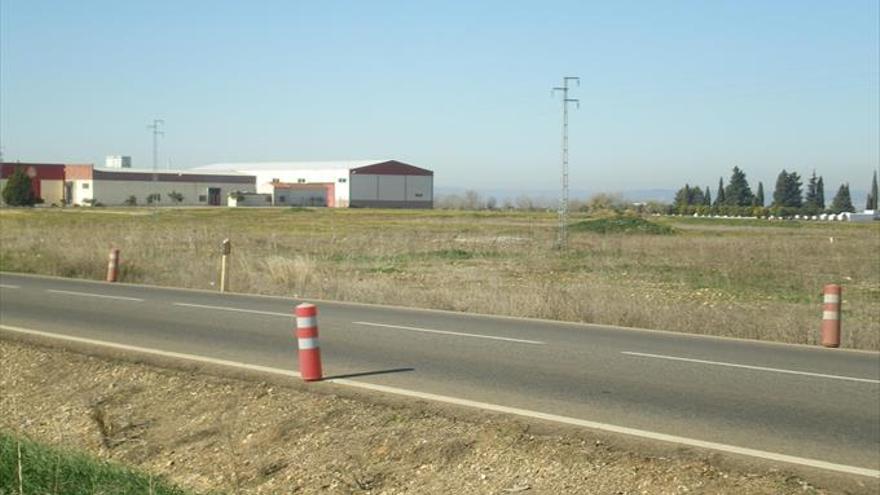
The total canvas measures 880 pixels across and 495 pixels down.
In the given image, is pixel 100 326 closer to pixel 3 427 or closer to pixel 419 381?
pixel 3 427

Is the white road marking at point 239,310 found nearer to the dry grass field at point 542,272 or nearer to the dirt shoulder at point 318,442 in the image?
the dry grass field at point 542,272

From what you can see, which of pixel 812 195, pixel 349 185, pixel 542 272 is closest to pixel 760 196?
pixel 812 195

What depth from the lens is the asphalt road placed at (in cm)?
884

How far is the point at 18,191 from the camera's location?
104m

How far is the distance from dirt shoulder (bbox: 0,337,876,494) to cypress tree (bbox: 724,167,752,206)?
148 metres

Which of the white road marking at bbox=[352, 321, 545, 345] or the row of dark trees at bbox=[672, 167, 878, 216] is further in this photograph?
the row of dark trees at bbox=[672, 167, 878, 216]

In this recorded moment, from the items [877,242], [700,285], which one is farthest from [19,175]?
[700,285]

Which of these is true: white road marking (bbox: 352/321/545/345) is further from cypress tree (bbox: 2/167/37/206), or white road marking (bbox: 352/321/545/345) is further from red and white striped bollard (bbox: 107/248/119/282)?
cypress tree (bbox: 2/167/37/206)

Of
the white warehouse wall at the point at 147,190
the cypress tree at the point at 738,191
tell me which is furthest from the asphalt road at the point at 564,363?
the cypress tree at the point at 738,191

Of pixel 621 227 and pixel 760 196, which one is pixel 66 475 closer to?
pixel 621 227

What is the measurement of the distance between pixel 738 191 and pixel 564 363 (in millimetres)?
148007

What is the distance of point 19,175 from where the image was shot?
105m

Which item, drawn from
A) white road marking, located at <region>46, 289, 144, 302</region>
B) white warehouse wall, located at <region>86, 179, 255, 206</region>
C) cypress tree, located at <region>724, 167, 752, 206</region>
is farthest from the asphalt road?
cypress tree, located at <region>724, 167, 752, 206</region>

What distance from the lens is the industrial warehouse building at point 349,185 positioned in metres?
132
